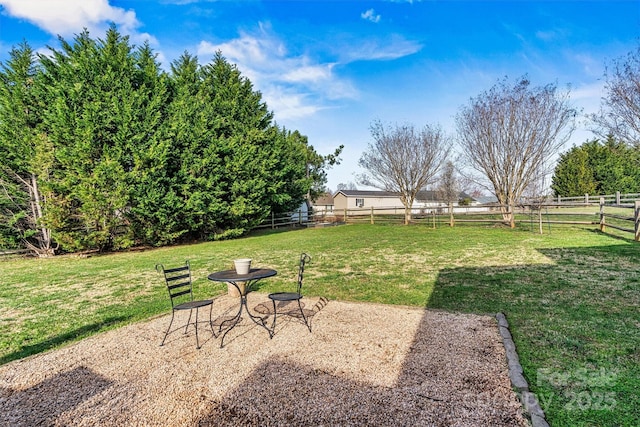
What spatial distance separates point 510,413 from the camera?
2.31 meters

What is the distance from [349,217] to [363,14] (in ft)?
49.6

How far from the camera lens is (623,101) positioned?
1170 cm

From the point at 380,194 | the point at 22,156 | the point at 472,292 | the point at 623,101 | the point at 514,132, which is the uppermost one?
the point at 623,101

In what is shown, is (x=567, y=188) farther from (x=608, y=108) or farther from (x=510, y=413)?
(x=510, y=413)

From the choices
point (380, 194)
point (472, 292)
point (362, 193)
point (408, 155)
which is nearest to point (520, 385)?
point (472, 292)

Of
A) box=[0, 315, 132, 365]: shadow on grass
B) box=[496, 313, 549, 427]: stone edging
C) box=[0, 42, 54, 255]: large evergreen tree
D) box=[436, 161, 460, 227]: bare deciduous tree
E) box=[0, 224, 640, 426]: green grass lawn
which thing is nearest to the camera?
box=[496, 313, 549, 427]: stone edging

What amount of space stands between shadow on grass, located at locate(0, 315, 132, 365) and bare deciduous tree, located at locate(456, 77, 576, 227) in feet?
48.8

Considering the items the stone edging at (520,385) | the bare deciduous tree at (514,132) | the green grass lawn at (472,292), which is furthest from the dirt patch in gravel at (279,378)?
the bare deciduous tree at (514,132)

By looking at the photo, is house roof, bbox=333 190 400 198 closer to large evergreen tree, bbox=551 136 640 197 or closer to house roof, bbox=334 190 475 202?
house roof, bbox=334 190 475 202

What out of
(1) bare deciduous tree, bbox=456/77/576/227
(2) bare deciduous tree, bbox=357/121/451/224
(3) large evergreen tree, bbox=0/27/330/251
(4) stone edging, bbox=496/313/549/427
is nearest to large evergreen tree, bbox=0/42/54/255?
(3) large evergreen tree, bbox=0/27/330/251

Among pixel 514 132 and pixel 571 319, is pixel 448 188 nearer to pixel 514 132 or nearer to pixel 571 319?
pixel 514 132

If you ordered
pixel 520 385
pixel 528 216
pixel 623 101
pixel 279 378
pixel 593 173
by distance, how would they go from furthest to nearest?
pixel 593 173 < pixel 528 216 < pixel 623 101 < pixel 279 378 < pixel 520 385

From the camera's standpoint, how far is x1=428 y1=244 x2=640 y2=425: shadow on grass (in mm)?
2434

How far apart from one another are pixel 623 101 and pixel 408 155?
929 centimetres
